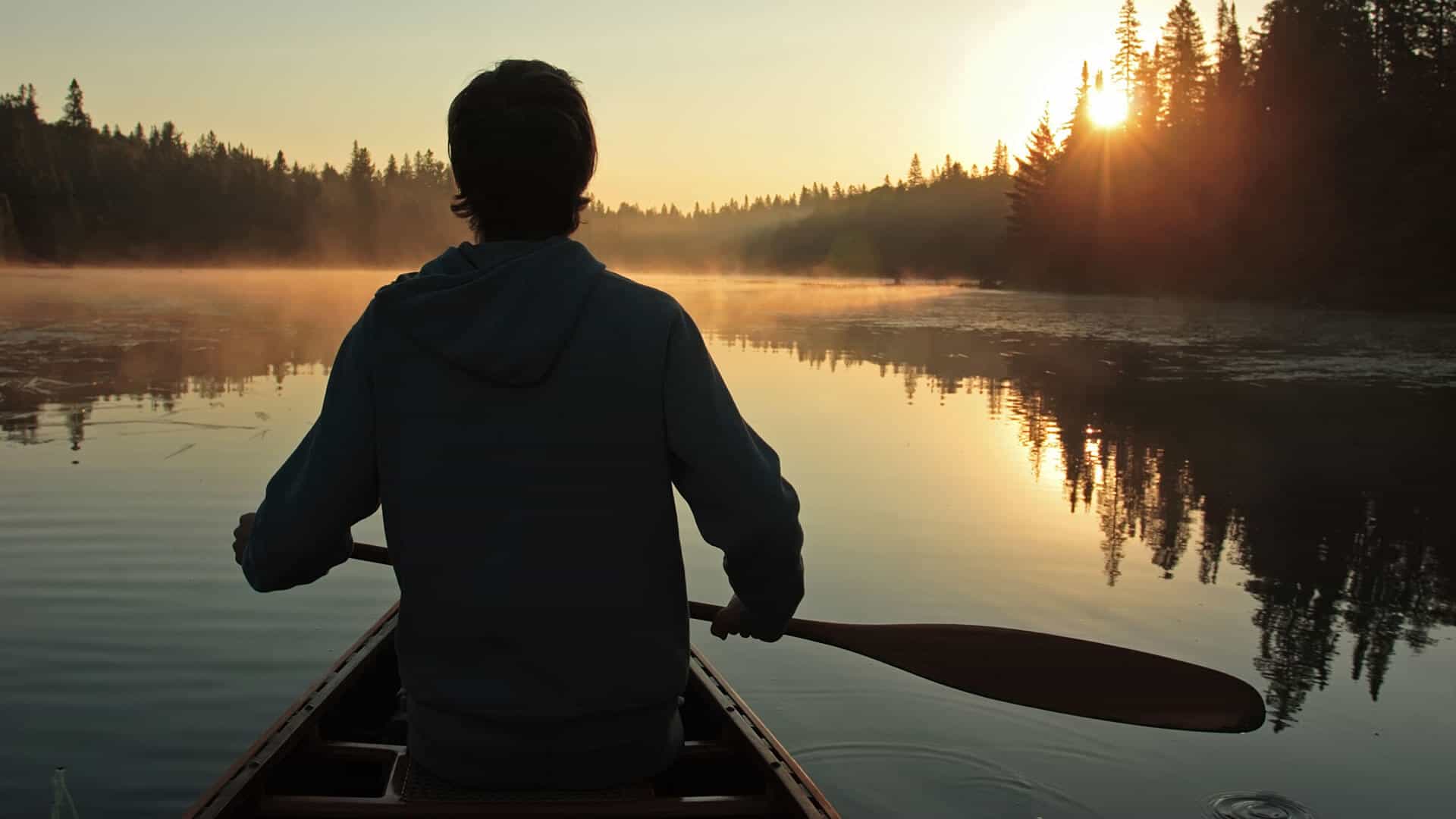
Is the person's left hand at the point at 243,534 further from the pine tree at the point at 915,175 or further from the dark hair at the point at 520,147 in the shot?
the pine tree at the point at 915,175

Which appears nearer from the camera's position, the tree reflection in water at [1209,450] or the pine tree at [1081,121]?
the tree reflection in water at [1209,450]

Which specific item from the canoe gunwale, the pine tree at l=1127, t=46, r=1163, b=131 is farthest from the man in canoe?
the pine tree at l=1127, t=46, r=1163, b=131

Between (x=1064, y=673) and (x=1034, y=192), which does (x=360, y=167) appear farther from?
(x=1064, y=673)

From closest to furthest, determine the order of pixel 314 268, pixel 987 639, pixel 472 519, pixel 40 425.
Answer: pixel 472 519 → pixel 987 639 → pixel 40 425 → pixel 314 268

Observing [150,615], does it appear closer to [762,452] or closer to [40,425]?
[762,452]

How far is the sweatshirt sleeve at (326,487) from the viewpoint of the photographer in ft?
6.17

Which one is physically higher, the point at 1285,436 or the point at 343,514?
the point at 343,514

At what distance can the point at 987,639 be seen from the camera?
3.37 m

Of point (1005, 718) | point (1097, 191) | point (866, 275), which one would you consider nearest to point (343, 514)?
point (1005, 718)

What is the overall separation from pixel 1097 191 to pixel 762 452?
60.6 meters

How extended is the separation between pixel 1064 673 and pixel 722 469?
198cm

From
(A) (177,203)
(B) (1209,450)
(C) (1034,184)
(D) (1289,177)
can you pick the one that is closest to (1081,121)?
(C) (1034,184)

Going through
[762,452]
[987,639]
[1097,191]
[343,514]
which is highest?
[1097,191]

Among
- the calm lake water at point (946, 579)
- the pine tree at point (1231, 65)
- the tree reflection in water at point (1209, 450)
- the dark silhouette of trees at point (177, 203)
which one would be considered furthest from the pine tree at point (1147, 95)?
the dark silhouette of trees at point (177, 203)
